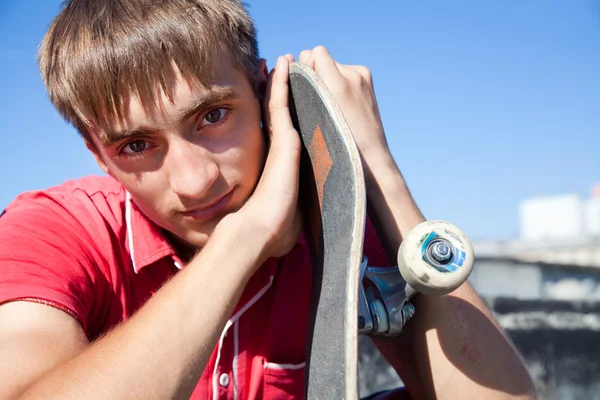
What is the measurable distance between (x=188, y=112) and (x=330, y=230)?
1.59 ft

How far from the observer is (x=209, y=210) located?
63.2 inches

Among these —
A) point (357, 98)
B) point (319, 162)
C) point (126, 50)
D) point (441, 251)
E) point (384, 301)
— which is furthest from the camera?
point (357, 98)

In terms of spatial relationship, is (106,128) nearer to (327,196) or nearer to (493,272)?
(327,196)

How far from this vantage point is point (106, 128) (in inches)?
62.9

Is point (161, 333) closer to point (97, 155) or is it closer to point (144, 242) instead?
point (144, 242)

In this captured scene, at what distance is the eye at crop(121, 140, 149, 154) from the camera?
1.59 meters

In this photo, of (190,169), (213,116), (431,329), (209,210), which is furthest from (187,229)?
(431,329)

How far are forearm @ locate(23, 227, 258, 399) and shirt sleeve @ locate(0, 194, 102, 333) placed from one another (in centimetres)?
25

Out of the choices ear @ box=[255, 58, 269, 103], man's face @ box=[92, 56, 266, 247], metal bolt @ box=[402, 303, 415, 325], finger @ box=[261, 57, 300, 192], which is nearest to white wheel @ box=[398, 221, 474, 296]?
metal bolt @ box=[402, 303, 415, 325]

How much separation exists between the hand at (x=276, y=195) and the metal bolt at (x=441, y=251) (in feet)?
1.51

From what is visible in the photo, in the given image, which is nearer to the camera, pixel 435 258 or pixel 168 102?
pixel 435 258

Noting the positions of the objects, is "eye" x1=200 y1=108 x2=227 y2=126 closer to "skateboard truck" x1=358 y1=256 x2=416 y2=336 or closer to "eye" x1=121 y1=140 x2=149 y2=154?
"eye" x1=121 y1=140 x2=149 y2=154

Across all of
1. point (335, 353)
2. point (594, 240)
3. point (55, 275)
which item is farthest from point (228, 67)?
point (594, 240)

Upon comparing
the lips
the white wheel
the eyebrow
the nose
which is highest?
the eyebrow
